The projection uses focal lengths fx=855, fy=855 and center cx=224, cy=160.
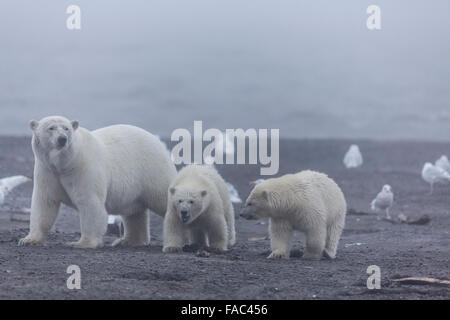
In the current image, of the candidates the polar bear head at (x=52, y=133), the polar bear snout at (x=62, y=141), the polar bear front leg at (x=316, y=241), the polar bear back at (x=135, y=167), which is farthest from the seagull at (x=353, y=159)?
the polar bear snout at (x=62, y=141)

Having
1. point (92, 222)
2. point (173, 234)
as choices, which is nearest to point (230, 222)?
point (173, 234)

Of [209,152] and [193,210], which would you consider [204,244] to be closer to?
[193,210]

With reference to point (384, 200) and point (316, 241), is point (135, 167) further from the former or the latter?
point (384, 200)

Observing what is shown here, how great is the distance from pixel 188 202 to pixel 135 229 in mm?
1511

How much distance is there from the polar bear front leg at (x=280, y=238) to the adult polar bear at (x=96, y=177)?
1503 mm

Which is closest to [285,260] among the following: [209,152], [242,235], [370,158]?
[242,235]

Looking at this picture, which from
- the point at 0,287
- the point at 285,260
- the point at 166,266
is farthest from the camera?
the point at 285,260

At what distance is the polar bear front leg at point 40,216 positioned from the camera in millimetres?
9143

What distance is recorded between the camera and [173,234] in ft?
30.2

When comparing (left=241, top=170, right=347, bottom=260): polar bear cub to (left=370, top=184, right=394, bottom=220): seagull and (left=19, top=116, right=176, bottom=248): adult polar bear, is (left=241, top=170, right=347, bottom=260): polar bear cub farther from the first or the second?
(left=370, top=184, right=394, bottom=220): seagull

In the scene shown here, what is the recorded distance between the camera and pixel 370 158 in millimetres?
25453

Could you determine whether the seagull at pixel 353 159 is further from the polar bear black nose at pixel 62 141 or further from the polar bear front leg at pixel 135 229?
the polar bear black nose at pixel 62 141

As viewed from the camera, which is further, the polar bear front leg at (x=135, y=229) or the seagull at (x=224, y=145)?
the seagull at (x=224, y=145)
